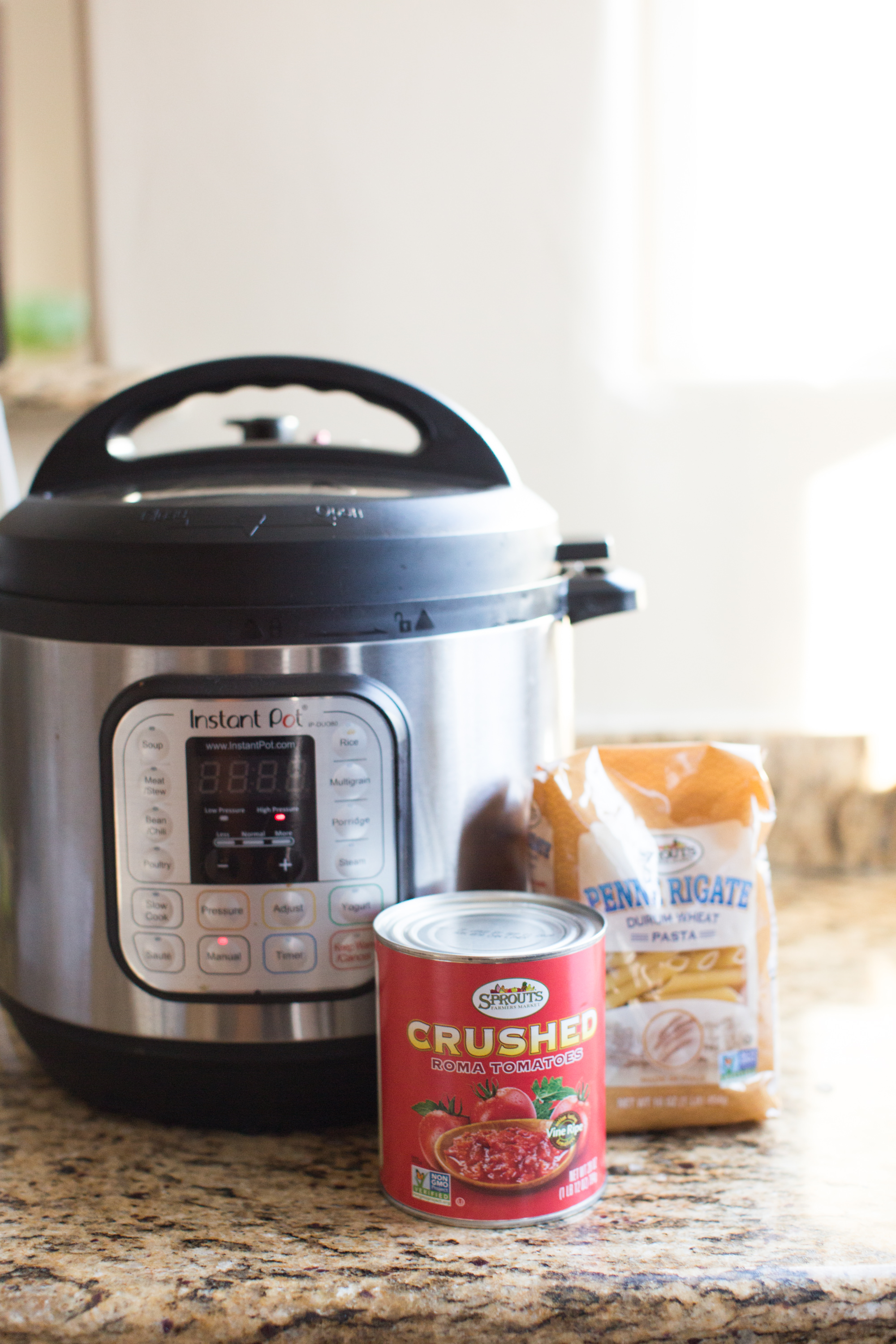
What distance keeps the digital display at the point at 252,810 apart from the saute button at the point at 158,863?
0.04ft

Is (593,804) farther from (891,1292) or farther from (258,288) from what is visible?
(258,288)

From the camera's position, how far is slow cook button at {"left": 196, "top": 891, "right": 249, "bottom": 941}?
0.61 metres

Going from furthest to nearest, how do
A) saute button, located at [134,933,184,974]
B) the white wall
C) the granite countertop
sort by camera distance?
the white wall
saute button, located at [134,933,184,974]
the granite countertop

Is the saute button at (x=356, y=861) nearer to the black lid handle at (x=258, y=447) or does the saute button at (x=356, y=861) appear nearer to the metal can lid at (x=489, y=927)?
the metal can lid at (x=489, y=927)

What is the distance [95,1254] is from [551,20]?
1.06m

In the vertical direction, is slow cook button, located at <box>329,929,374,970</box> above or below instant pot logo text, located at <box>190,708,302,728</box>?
below

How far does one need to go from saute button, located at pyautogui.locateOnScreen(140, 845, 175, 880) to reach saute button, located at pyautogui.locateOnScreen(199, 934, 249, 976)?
4 cm

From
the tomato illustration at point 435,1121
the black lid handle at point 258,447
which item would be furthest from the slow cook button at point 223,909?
the black lid handle at point 258,447

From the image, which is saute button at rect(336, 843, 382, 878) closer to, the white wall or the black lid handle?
the black lid handle

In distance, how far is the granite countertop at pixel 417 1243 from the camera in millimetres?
519

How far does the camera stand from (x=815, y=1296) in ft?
1.73

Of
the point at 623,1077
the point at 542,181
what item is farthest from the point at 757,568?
the point at 623,1077

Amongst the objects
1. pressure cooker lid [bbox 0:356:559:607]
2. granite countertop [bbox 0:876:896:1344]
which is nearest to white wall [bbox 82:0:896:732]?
pressure cooker lid [bbox 0:356:559:607]

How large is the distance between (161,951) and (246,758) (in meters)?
0.11
